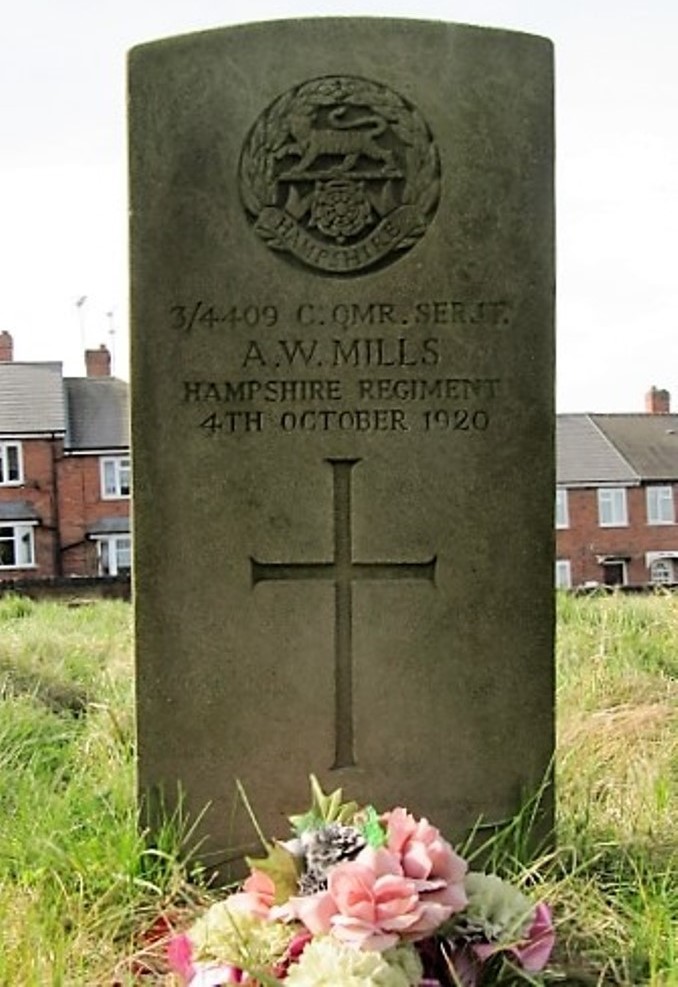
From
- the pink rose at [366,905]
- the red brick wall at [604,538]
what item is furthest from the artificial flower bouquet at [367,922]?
the red brick wall at [604,538]

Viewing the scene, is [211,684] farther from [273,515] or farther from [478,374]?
[478,374]

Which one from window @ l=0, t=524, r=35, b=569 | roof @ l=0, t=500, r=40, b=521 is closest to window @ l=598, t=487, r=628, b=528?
roof @ l=0, t=500, r=40, b=521

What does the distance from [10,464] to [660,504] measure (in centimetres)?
1939

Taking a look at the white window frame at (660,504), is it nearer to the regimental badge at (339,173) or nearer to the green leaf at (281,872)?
the regimental badge at (339,173)

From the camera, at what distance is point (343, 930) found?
309 centimetres

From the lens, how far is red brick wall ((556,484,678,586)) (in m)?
43.5

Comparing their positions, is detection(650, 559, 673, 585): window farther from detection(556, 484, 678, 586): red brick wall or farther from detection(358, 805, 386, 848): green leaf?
detection(358, 805, 386, 848): green leaf

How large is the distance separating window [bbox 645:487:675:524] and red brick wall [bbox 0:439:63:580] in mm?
17555

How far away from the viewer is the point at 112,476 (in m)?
40.0

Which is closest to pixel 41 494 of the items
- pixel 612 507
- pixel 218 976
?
pixel 612 507

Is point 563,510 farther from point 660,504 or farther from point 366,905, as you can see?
point 366,905

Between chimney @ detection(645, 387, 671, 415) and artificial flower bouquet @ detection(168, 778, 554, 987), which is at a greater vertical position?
chimney @ detection(645, 387, 671, 415)

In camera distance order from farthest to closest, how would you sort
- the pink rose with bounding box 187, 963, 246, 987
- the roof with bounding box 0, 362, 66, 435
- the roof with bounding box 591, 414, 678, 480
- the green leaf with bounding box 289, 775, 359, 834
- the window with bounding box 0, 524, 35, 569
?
the roof with bounding box 591, 414, 678, 480, the window with bounding box 0, 524, 35, 569, the roof with bounding box 0, 362, 66, 435, the green leaf with bounding box 289, 775, 359, 834, the pink rose with bounding box 187, 963, 246, 987

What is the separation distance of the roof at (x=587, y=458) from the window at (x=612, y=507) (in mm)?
282
